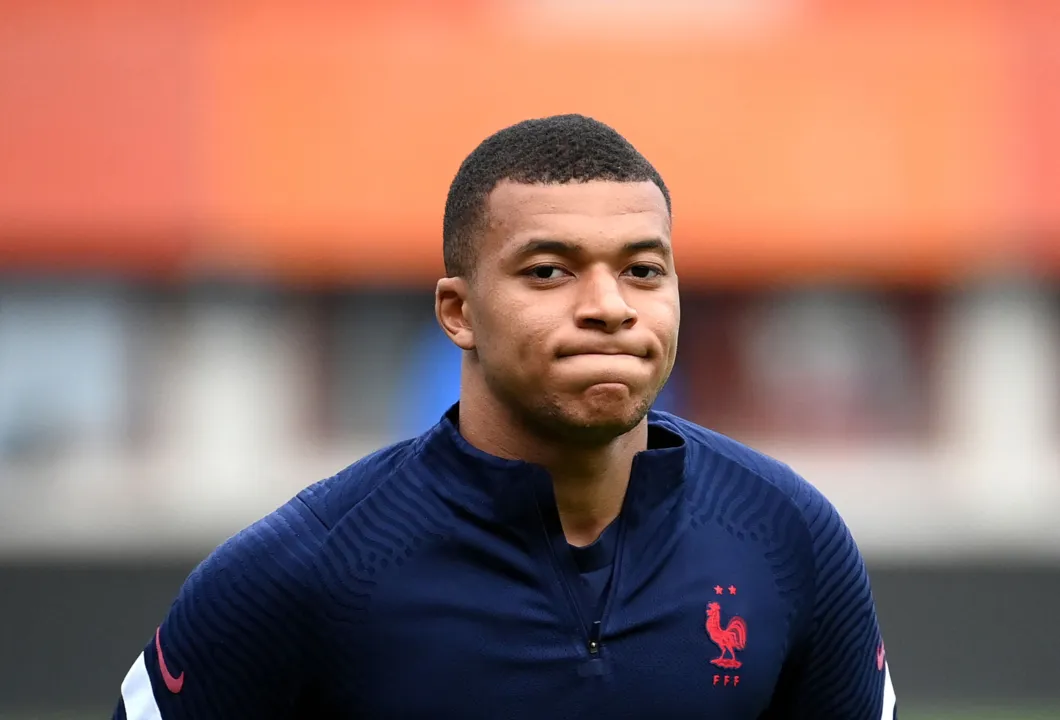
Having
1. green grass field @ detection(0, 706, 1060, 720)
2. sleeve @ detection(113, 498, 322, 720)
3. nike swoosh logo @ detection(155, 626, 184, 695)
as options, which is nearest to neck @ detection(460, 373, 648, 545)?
sleeve @ detection(113, 498, 322, 720)

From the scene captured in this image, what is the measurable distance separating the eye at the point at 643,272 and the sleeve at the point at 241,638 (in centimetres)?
76

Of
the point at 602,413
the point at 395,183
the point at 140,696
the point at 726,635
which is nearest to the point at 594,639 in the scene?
the point at 726,635

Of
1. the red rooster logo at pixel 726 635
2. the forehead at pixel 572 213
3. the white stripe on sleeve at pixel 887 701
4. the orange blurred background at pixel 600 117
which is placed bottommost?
the white stripe on sleeve at pixel 887 701

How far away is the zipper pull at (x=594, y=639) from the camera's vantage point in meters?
2.83

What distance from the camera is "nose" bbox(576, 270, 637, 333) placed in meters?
2.72

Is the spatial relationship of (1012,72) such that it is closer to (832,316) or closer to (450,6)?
(832,316)

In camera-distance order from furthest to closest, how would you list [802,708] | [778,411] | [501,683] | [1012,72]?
1. [778,411]
2. [1012,72]
3. [802,708]
4. [501,683]

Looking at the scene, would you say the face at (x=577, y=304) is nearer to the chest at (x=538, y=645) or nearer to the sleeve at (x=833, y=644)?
the chest at (x=538, y=645)

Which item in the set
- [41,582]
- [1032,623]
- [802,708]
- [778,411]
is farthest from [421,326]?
[802,708]

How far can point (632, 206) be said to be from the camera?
9.30ft

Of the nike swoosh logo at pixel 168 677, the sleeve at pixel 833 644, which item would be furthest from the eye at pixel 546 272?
the nike swoosh logo at pixel 168 677

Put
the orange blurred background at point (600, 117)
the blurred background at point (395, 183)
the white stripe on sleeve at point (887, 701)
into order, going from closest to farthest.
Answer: the white stripe on sleeve at point (887, 701)
the blurred background at point (395, 183)
the orange blurred background at point (600, 117)

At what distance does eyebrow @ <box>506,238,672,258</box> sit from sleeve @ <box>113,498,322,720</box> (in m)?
0.65

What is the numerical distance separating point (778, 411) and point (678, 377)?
37.7 inches
